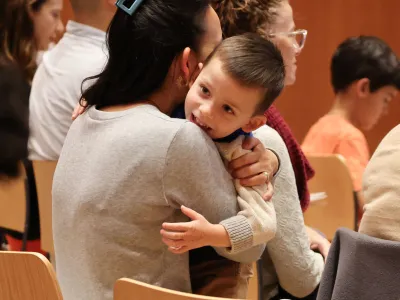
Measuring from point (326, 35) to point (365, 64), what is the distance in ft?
4.89

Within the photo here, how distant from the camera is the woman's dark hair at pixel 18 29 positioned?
3061 millimetres

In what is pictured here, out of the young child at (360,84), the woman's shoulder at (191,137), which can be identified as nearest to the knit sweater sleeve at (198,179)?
the woman's shoulder at (191,137)

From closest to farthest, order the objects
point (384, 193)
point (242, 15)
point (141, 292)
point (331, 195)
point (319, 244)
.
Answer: point (141, 292), point (384, 193), point (242, 15), point (319, 244), point (331, 195)

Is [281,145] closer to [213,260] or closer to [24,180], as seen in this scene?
[213,260]

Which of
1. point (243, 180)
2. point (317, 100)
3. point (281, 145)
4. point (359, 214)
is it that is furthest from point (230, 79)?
point (317, 100)

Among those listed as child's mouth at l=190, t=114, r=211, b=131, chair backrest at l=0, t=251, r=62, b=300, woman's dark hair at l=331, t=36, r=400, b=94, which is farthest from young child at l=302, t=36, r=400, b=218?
chair backrest at l=0, t=251, r=62, b=300

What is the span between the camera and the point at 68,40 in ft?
9.27

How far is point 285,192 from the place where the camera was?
6.30ft

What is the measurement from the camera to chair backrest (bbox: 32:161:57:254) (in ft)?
8.29

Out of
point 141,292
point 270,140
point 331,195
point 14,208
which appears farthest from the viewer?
point 331,195

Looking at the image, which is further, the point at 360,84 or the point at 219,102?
the point at 360,84

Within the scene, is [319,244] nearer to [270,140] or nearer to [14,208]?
[270,140]

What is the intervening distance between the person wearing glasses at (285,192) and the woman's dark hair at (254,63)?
32cm

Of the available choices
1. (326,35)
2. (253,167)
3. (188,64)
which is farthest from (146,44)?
(326,35)
